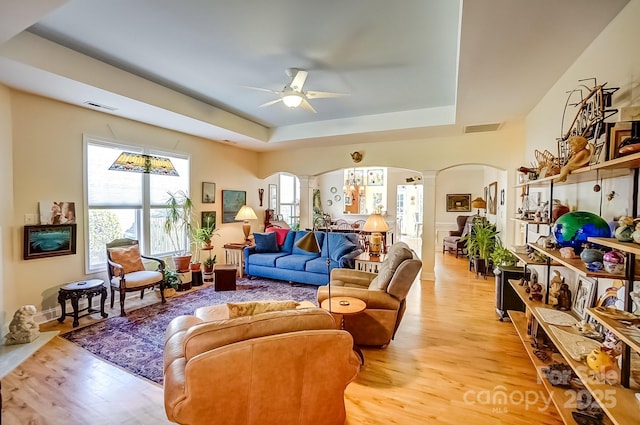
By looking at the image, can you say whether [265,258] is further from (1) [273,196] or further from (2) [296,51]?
(2) [296,51]

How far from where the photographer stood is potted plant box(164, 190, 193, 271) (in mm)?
5121

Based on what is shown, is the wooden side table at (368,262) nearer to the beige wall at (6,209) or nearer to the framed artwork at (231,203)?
the framed artwork at (231,203)

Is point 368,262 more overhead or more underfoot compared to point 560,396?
more overhead

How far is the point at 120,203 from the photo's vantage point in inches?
181

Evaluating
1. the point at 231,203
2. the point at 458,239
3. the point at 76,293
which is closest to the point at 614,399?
the point at 76,293

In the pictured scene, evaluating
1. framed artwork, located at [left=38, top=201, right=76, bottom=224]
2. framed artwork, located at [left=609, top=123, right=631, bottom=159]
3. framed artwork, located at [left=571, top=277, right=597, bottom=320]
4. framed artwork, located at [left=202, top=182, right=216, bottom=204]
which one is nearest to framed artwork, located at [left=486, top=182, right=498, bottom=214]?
framed artwork, located at [left=571, top=277, right=597, bottom=320]

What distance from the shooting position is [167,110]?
4.13 meters

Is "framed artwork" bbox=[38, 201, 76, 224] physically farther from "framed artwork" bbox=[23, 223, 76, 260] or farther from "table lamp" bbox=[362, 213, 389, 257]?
"table lamp" bbox=[362, 213, 389, 257]

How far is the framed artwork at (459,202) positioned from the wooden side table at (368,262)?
634cm

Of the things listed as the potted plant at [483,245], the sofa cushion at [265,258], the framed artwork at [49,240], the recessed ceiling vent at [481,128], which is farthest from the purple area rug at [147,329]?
the recessed ceiling vent at [481,128]

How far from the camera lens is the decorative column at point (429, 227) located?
5.73 m

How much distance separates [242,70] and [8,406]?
3.64 metres

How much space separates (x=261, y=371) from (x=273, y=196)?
747cm

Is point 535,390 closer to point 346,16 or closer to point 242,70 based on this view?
point 346,16
